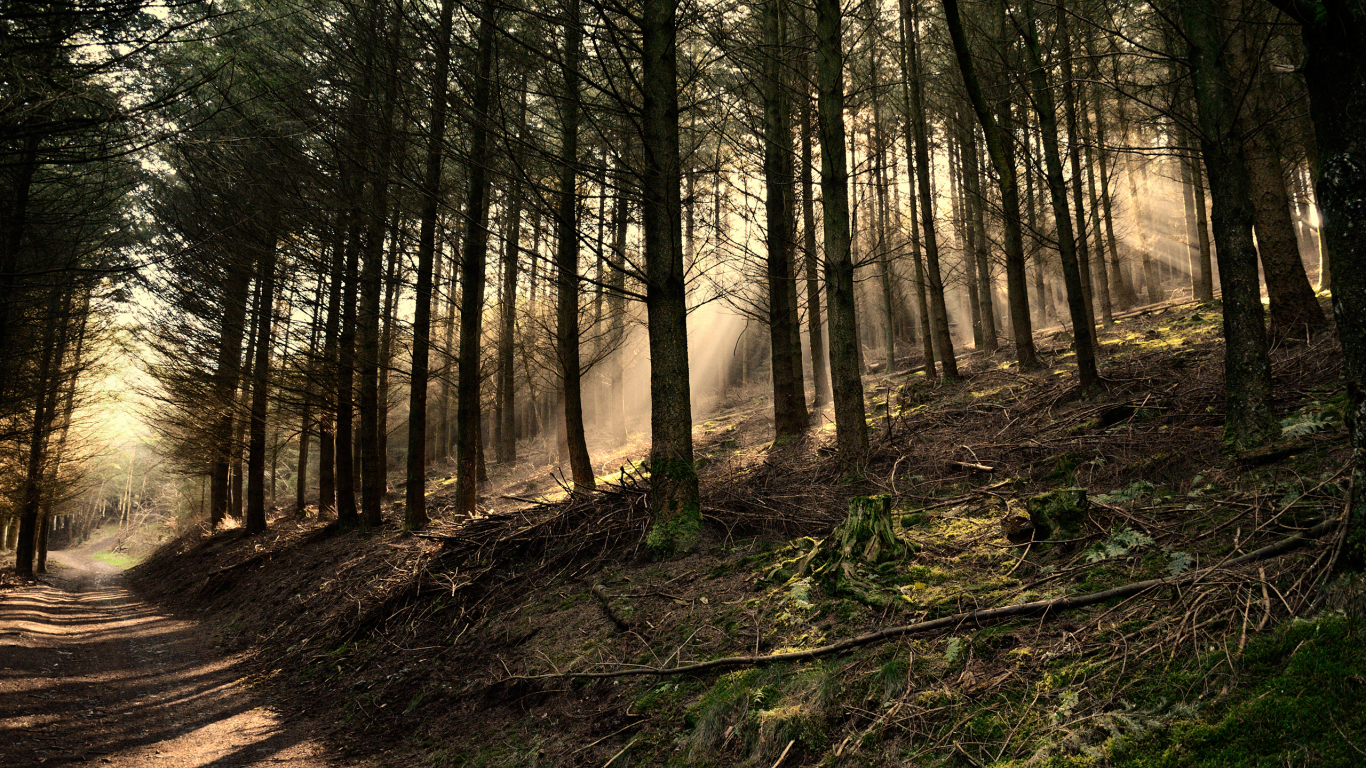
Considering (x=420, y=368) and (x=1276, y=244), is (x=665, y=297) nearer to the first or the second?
(x=420, y=368)

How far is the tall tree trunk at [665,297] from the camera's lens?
19.2ft

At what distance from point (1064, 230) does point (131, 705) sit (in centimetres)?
1156

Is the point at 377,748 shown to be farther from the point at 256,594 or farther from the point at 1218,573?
the point at 256,594

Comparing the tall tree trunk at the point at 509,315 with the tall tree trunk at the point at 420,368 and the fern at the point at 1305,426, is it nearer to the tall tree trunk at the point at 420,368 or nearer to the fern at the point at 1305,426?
the tall tree trunk at the point at 420,368

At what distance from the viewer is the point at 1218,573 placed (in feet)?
8.96

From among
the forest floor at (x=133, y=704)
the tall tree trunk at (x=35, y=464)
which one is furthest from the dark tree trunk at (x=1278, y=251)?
the tall tree trunk at (x=35, y=464)

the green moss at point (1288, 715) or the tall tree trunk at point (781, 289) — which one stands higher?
the tall tree trunk at point (781, 289)

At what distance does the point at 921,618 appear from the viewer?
11.2 ft

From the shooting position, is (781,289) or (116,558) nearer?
(781,289)

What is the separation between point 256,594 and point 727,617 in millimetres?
10642

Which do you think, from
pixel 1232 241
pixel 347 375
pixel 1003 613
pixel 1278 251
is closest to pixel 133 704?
pixel 347 375

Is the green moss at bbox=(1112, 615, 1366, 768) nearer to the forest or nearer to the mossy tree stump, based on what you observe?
the forest

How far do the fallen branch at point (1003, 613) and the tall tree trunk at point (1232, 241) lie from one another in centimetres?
204

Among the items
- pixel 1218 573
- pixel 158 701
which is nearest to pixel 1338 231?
pixel 1218 573
